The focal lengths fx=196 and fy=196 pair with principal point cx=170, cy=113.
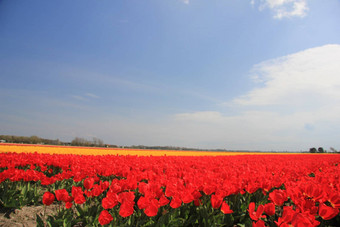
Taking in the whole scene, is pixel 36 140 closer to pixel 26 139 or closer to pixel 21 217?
pixel 26 139

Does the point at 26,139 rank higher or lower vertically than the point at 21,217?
lower

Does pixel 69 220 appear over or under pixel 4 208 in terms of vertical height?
over

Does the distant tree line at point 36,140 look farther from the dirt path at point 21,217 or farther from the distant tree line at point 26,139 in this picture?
the dirt path at point 21,217

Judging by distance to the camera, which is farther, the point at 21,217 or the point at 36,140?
the point at 36,140

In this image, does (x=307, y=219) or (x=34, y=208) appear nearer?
(x=307, y=219)

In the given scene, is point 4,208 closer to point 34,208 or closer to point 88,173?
point 34,208

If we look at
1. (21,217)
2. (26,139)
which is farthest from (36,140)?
(21,217)

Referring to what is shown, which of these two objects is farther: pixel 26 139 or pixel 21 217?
pixel 26 139

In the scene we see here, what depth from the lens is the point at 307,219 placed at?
1856 millimetres

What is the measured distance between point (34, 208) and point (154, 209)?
3.36m

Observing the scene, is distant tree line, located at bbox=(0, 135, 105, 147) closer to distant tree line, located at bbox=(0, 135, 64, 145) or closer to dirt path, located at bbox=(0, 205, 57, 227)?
A: distant tree line, located at bbox=(0, 135, 64, 145)

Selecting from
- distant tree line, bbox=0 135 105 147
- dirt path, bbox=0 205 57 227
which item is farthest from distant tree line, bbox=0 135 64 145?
dirt path, bbox=0 205 57 227

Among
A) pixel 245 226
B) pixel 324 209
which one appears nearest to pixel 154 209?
pixel 245 226

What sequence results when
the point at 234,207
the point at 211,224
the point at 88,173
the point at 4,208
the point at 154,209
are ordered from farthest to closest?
the point at 88,173 → the point at 4,208 → the point at 234,207 → the point at 211,224 → the point at 154,209
